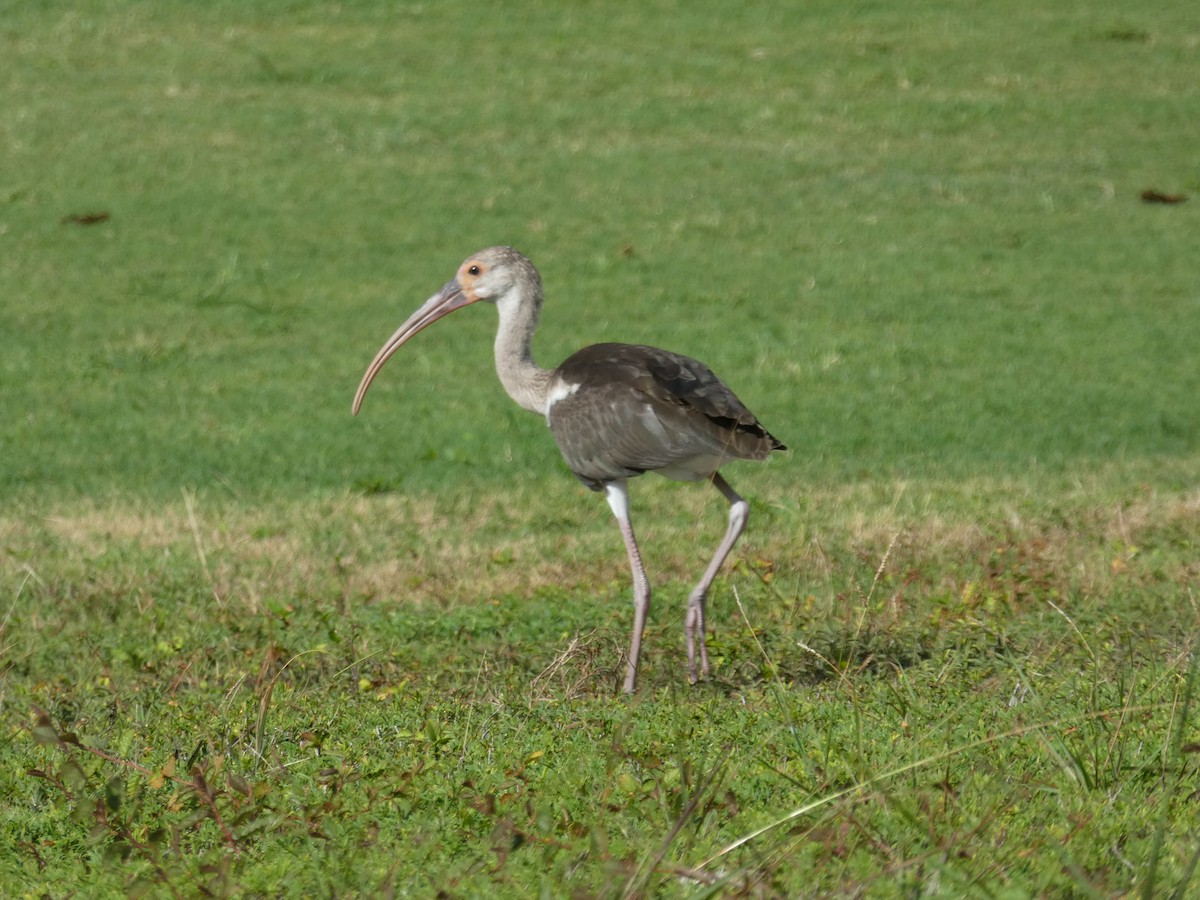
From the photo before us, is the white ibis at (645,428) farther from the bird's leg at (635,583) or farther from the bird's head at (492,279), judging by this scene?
the bird's head at (492,279)

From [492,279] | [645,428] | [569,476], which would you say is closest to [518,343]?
[492,279]

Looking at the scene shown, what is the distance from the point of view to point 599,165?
62.6 feet

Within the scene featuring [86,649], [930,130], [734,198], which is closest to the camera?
[86,649]

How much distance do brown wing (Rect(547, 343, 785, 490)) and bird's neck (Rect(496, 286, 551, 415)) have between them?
44 cm

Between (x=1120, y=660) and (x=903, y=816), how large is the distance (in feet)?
8.30

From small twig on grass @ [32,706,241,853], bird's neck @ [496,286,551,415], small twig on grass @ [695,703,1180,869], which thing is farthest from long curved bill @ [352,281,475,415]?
small twig on grass @ [695,703,1180,869]

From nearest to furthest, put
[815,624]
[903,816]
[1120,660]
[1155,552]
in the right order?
[903,816] < [1120,660] < [815,624] < [1155,552]

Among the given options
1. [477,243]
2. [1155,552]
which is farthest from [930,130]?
[1155,552]

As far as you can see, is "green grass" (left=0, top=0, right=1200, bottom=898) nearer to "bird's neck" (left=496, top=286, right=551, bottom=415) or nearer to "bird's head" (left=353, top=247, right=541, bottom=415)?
"bird's neck" (left=496, top=286, right=551, bottom=415)

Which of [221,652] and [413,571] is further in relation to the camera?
[413,571]

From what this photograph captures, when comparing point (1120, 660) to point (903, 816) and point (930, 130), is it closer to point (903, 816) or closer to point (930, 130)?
point (903, 816)

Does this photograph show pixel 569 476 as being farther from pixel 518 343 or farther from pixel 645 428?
pixel 645 428

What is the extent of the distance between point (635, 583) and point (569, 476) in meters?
3.95

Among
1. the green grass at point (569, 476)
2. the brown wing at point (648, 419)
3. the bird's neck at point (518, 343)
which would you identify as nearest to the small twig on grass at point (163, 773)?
the green grass at point (569, 476)
